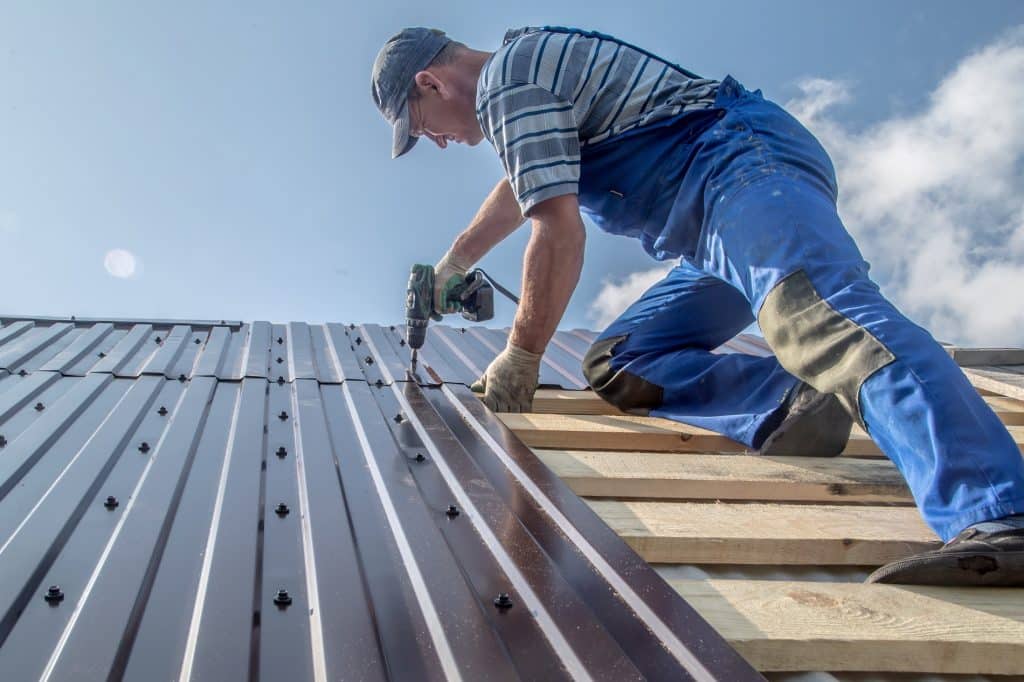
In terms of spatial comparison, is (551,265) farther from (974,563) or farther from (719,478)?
(974,563)

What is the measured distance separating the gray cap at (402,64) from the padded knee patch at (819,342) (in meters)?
1.61

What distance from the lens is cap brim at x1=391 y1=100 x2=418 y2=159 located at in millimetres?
3250

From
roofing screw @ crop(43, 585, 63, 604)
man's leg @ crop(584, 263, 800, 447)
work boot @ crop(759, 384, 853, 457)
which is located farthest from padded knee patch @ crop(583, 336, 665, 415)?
roofing screw @ crop(43, 585, 63, 604)

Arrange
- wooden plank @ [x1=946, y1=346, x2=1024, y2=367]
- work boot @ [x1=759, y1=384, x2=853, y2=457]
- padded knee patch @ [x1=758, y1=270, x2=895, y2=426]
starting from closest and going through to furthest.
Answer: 1. padded knee patch @ [x1=758, y1=270, x2=895, y2=426]
2. work boot @ [x1=759, y1=384, x2=853, y2=457]
3. wooden plank @ [x1=946, y1=346, x2=1024, y2=367]

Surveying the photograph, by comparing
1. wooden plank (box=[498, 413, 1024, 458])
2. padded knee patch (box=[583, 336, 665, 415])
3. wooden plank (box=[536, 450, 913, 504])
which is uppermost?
padded knee patch (box=[583, 336, 665, 415])

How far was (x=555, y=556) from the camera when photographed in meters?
1.67

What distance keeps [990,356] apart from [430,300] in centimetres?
256

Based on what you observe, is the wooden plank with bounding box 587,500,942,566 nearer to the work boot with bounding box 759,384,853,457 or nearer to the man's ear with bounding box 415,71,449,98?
the work boot with bounding box 759,384,853,457

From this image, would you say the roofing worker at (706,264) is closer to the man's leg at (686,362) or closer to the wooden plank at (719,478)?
the man's leg at (686,362)

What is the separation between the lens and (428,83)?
3.14 metres

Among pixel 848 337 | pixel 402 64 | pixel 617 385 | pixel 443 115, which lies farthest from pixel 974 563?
pixel 402 64

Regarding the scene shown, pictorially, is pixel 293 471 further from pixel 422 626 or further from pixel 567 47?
pixel 567 47

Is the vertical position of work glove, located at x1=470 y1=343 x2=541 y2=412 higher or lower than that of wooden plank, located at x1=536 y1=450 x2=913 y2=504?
higher

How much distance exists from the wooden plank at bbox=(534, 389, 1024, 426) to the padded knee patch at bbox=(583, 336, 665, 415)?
4 centimetres
